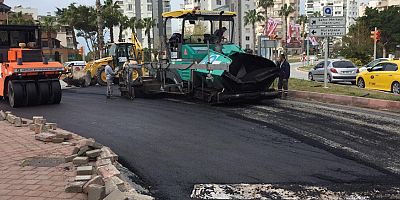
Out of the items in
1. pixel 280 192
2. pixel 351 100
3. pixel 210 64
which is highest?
pixel 210 64

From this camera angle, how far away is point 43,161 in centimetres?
688

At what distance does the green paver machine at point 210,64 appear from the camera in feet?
41.7

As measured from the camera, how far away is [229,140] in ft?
27.6

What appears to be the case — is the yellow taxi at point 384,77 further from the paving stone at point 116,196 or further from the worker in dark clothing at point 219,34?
the paving stone at point 116,196

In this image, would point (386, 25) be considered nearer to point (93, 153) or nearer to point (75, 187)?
point (93, 153)

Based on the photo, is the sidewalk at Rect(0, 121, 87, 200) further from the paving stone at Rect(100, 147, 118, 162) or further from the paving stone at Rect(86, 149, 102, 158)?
the paving stone at Rect(100, 147, 118, 162)

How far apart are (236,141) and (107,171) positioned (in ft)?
10.7

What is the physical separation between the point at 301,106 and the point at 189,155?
629 centimetres

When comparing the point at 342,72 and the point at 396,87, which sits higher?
the point at 342,72

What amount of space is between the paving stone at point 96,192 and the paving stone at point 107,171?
52cm

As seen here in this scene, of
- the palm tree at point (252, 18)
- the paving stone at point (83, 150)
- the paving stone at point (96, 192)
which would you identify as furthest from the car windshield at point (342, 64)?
the palm tree at point (252, 18)

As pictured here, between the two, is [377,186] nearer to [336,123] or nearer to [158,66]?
[336,123]

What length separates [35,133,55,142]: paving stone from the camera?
8.34 meters

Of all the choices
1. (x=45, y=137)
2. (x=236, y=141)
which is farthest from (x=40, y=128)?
(x=236, y=141)
